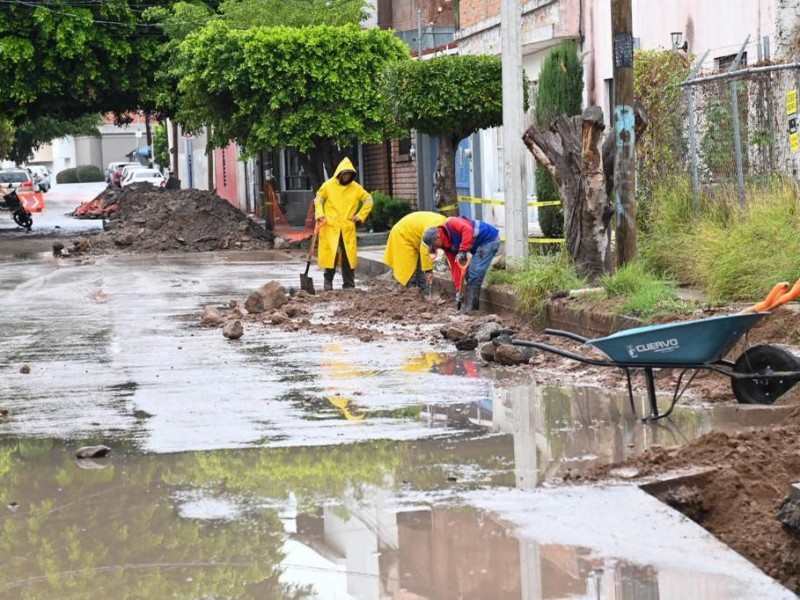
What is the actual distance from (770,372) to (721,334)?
0.59 metres

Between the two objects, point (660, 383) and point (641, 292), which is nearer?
point (660, 383)

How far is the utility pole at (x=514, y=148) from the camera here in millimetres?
16625

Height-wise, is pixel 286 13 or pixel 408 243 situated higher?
pixel 286 13

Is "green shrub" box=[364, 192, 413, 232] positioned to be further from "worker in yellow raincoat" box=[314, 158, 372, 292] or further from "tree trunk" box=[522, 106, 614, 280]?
"tree trunk" box=[522, 106, 614, 280]

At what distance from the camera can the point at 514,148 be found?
54.9 ft

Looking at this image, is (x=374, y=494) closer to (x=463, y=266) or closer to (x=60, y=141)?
(x=463, y=266)

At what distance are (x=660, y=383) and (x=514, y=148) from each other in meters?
6.90

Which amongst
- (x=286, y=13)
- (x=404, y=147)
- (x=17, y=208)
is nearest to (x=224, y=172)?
(x=17, y=208)

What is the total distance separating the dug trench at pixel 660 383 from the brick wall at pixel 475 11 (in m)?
8.77

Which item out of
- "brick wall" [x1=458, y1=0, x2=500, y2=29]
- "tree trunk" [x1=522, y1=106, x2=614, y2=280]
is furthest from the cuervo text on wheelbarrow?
"brick wall" [x1=458, y1=0, x2=500, y2=29]

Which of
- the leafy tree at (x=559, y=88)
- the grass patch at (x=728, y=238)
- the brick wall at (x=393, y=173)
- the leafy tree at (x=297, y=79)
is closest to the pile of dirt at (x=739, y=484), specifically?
the grass patch at (x=728, y=238)

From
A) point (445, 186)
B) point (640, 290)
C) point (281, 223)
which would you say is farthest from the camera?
point (281, 223)

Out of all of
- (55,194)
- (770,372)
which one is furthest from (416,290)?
(55,194)

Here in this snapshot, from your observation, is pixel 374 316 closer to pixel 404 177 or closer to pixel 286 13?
pixel 286 13
